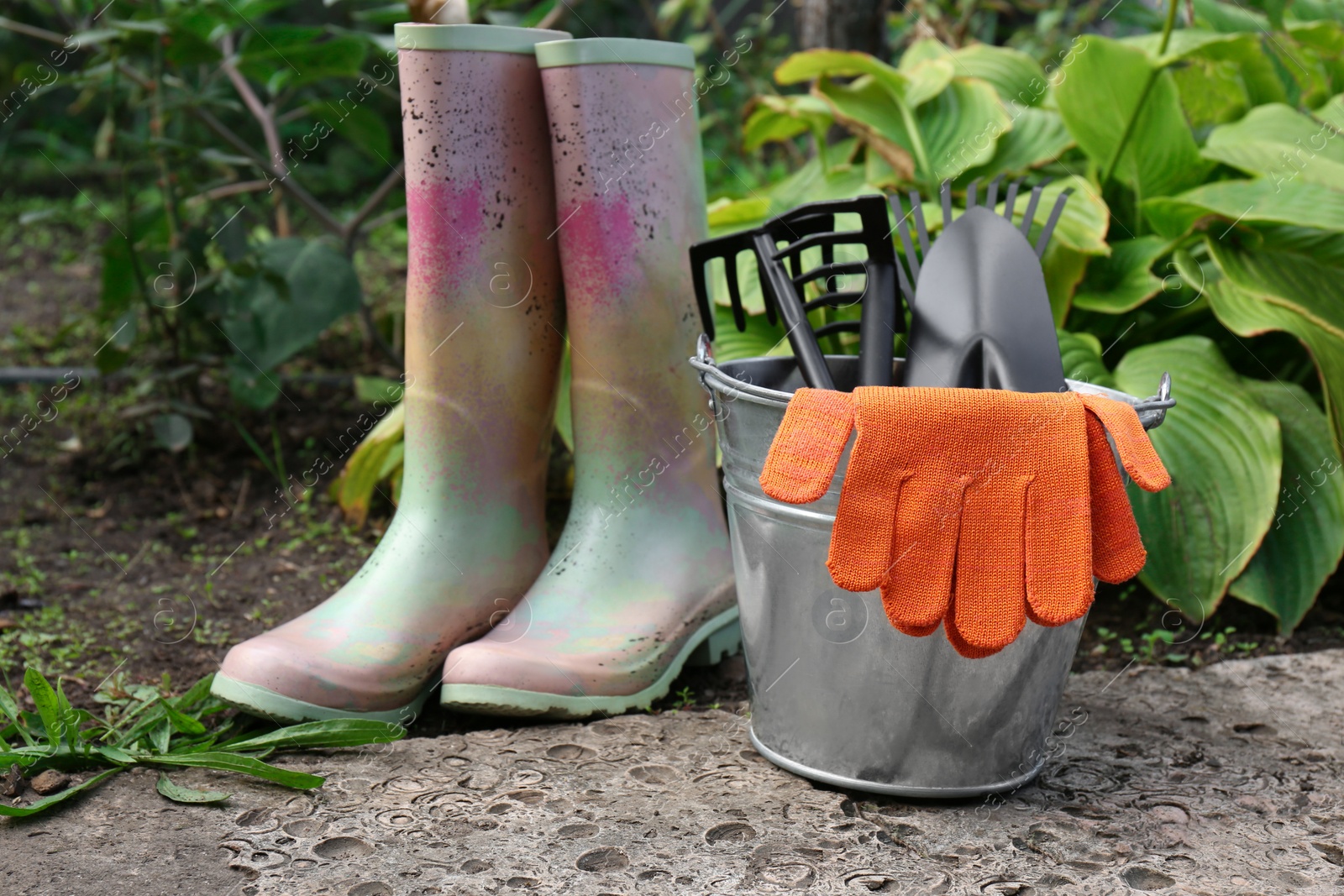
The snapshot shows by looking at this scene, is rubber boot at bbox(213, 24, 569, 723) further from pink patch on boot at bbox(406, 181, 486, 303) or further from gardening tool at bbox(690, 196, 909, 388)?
gardening tool at bbox(690, 196, 909, 388)

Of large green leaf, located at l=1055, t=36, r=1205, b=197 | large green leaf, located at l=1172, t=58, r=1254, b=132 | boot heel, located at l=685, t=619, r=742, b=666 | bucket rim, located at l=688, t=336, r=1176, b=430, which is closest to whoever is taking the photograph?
bucket rim, located at l=688, t=336, r=1176, b=430

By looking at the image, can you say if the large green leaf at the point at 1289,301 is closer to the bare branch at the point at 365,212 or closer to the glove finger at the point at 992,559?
the glove finger at the point at 992,559

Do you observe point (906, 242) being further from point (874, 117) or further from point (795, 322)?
point (874, 117)

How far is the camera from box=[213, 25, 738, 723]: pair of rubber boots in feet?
3.89

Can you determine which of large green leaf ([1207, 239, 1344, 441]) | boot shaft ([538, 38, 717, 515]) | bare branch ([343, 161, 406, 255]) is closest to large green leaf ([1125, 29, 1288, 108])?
large green leaf ([1207, 239, 1344, 441])

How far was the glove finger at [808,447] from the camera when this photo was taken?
82 centimetres

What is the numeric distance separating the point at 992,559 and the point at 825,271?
0.36 metres

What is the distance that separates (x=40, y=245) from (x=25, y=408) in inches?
49.5

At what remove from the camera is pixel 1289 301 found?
146 centimetres

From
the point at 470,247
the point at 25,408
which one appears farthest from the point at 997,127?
the point at 25,408

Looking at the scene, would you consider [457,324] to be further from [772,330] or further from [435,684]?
[772,330]

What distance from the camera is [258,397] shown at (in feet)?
6.36

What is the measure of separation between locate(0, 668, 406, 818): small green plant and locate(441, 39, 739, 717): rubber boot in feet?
0.58

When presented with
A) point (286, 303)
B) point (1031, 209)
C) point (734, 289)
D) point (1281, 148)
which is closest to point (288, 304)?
point (286, 303)
